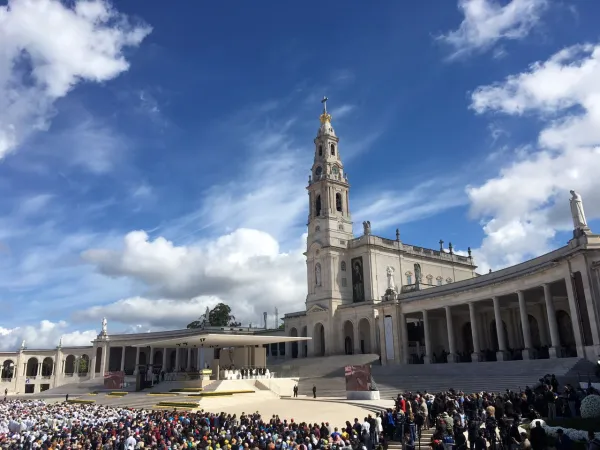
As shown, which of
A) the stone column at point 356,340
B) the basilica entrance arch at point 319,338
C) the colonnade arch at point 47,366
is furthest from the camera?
the colonnade arch at point 47,366

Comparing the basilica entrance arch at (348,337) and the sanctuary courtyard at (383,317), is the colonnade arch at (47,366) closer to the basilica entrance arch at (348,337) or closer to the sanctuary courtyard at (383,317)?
the sanctuary courtyard at (383,317)

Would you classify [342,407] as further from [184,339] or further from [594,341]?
[184,339]

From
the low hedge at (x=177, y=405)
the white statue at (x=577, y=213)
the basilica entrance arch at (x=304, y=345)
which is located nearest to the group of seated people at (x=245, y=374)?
the low hedge at (x=177, y=405)

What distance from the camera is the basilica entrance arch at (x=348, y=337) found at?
57688 mm

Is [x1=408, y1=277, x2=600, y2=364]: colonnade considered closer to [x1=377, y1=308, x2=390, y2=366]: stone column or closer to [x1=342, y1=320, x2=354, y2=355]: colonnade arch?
[x1=377, y1=308, x2=390, y2=366]: stone column

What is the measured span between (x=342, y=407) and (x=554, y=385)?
12.9 m

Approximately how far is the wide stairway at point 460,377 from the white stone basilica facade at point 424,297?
1594mm

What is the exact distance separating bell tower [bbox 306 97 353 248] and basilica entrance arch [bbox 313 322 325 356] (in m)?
10.1

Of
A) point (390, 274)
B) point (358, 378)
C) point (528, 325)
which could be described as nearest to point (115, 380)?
point (358, 378)

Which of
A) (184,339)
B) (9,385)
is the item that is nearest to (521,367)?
(184,339)

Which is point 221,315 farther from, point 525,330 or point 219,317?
point 525,330

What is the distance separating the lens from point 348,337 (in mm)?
58188

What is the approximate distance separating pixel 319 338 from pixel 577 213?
38.0 m

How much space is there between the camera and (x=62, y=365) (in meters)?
77.1
